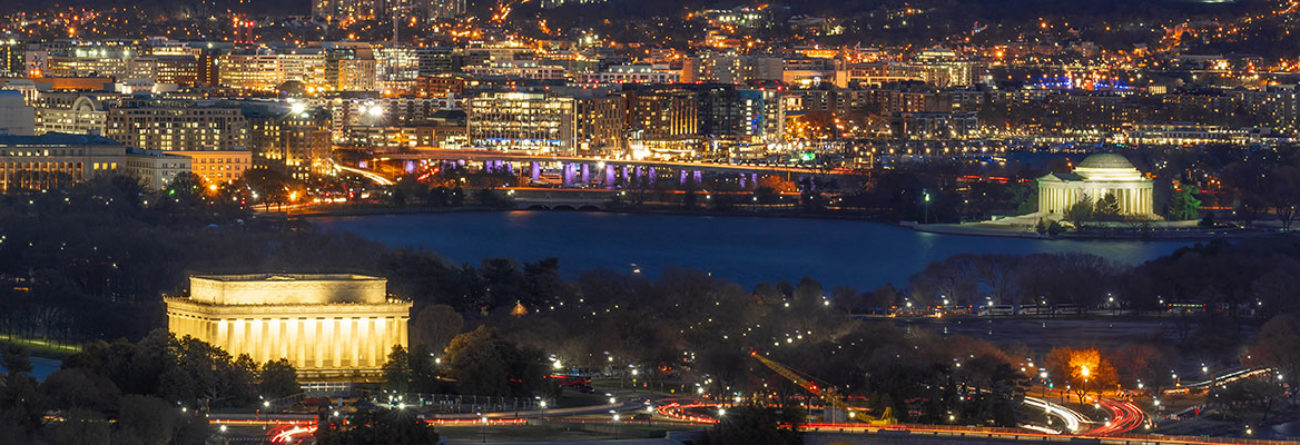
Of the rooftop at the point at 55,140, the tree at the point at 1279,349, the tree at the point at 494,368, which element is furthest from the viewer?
the rooftop at the point at 55,140

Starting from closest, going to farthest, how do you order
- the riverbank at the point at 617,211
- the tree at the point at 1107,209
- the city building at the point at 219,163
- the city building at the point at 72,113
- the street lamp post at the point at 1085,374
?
the street lamp post at the point at 1085,374 → the riverbank at the point at 617,211 → the tree at the point at 1107,209 → the city building at the point at 219,163 → the city building at the point at 72,113

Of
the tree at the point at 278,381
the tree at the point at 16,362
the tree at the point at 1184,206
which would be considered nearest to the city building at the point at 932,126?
the tree at the point at 1184,206

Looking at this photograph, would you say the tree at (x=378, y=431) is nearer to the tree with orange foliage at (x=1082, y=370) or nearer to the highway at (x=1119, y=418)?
the highway at (x=1119, y=418)

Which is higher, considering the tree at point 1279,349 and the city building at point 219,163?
the city building at point 219,163

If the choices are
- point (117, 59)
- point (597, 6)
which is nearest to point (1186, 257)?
point (117, 59)

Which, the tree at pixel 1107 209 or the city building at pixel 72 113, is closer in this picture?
the tree at pixel 1107 209

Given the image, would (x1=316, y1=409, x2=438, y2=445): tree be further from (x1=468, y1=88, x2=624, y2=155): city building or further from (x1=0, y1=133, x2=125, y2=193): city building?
(x1=468, y1=88, x2=624, y2=155): city building

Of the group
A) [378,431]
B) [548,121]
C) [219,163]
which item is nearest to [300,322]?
[378,431]
